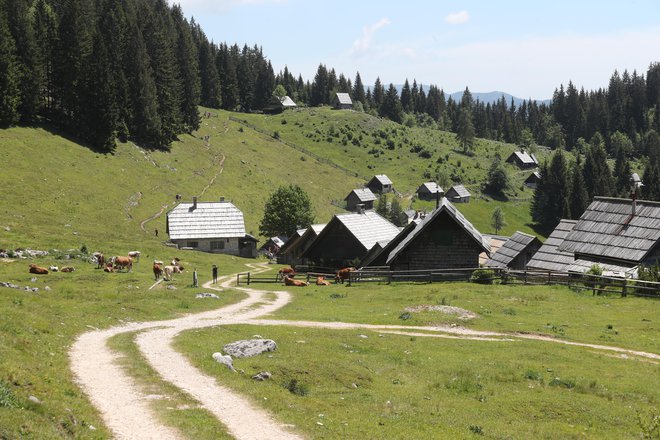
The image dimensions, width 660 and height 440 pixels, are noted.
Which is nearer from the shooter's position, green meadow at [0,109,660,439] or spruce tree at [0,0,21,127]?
green meadow at [0,109,660,439]

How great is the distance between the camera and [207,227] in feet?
258

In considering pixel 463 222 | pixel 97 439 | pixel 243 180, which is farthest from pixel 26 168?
pixel 97 439

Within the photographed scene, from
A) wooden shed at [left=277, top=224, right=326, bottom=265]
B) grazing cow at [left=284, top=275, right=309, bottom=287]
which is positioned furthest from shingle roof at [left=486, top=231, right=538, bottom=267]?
grazing cow at [left=284, top=275, right=309, bottom=287]

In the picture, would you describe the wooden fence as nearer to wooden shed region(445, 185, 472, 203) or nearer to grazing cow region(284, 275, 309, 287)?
grazing cow region(284, 275, 309, 287)

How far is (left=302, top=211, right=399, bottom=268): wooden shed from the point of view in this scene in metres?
56.3

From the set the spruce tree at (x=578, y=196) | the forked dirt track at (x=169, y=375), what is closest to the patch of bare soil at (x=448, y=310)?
the forked dirt track at (x=169, y=375)

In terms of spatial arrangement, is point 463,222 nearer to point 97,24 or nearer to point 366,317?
point 366,317

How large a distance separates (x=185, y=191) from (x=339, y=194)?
49090 millimetres

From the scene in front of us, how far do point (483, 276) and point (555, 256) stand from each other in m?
7.87

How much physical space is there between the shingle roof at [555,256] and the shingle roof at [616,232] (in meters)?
0.69

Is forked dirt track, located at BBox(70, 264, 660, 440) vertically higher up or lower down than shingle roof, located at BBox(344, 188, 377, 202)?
lower down

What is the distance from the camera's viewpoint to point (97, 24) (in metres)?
105

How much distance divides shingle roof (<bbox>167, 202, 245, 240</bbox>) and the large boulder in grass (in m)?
56.1

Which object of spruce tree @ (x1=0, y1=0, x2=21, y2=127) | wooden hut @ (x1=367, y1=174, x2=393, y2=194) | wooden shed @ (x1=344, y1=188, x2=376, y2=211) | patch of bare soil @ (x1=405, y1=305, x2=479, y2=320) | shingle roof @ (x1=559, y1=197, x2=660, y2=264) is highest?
spruce tree @ (x1=0, y1=0, x2=21, y2=127)
